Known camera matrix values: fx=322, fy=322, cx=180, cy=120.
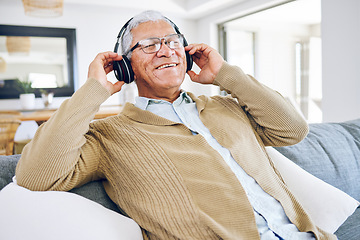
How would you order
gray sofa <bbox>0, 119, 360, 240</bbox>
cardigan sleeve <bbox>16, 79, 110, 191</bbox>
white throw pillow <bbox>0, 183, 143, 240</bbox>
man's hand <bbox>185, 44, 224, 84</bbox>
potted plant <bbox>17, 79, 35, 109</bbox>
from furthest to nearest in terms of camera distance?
potted plant <bbox>17, 79, 35, 109</bbox>
gray sofa <bbox>0, 119, 360, 240</bbox>
man's hand <bbox>185, 44, 224, 84</bbox>
cardigan sleeve <bbox>16, 79, 110, 191</bbox>
white throw pillow <bbox>0, 183, 143, 240</bbox>

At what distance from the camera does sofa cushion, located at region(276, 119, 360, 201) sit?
1.55 m

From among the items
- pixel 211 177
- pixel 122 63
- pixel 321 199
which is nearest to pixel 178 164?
pixel 211 177

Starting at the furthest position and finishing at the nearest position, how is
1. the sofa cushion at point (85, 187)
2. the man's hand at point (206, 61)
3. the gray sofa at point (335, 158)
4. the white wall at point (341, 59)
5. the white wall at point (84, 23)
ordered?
the white wall at point (84, 23) < the white wall at point (341, 59) < the gray sofa at point (335, 158) < the man's hand at point (206, 61) < the sofa cushion at point (85, 187)

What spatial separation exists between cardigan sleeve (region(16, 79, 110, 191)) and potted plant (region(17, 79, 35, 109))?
161 inches

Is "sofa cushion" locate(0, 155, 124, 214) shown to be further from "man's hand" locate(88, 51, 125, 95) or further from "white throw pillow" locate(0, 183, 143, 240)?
"man's hand" locate(88, 51, 125, 95)

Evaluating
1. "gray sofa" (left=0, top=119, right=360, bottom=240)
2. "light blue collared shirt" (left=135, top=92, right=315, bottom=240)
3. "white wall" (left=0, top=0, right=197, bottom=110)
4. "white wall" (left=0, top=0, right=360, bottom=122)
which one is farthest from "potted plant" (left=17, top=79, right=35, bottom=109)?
"gray sofa" (left=0, top=119, right=360, bottom=240)

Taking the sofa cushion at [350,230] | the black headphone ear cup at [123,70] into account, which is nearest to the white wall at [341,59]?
the sofa cushion at [350,230]

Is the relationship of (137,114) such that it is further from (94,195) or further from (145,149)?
(94,195)

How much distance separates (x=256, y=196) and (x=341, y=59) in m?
3.30

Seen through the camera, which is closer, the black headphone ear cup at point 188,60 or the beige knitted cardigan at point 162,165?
the beige knitted cardigan at point 162,165

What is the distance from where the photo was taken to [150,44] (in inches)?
52.2

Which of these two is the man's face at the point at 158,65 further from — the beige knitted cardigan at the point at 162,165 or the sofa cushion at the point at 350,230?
the sofa cushion at the point at 350,230

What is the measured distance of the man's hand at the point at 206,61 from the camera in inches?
51.4

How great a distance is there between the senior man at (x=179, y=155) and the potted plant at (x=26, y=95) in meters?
3.94
